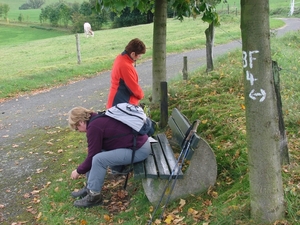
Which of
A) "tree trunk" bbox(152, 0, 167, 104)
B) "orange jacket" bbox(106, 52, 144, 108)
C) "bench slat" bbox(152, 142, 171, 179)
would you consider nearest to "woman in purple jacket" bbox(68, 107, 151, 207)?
"bench slat" bbox(152, 142, 171, 179)

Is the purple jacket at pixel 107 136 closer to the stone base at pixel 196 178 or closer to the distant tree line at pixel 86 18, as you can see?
the stone base at pixel 196 178

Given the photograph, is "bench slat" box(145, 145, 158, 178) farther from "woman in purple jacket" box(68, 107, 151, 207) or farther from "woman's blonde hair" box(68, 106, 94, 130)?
"woman's blonde hair" box(68, 106, 94, 130)

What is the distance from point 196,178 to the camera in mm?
4277

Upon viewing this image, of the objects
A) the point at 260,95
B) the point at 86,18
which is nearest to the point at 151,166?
the point at 260,95

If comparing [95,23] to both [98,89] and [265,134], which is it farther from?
[265,134]

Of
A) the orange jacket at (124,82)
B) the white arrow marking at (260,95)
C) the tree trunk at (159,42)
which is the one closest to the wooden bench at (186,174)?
the white arrow marking at (260,95)

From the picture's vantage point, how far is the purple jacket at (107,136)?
14.2 ft

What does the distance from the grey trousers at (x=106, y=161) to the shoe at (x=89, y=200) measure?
8 centimetres

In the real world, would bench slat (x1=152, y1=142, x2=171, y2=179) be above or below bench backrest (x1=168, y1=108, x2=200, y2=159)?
below

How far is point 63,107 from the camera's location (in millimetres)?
10289

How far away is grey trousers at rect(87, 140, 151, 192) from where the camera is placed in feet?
14.4

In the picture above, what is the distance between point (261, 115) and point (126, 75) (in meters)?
2.85

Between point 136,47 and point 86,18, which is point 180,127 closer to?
point 136,47

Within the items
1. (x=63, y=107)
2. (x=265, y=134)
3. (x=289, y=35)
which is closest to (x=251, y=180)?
(x=265, y=134)
